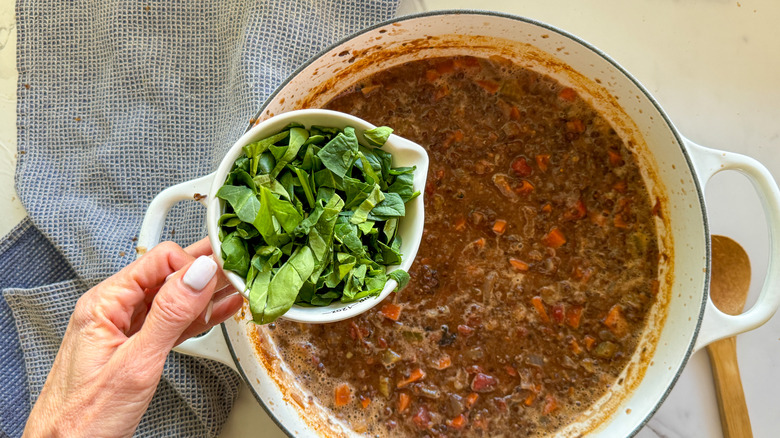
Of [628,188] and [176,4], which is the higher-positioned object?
[176,4]

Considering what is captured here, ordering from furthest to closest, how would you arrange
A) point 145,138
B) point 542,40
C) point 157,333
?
point 145,138 < point 542,40 < point 157,333

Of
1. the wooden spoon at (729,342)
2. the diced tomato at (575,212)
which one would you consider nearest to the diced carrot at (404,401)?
the diced tomato at (575,212)

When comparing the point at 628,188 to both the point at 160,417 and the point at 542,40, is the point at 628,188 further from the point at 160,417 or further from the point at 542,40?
the point at 160,417

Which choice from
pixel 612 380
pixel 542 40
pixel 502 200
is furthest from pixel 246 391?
A: pixel 542 40

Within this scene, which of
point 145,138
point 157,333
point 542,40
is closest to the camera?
point 157,333

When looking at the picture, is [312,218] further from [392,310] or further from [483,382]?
[483,382]

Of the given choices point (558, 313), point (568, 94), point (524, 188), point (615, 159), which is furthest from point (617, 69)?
point (558, 313)

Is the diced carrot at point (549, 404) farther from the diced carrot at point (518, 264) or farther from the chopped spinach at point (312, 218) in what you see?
the chopped spinach at point (312, 218)
